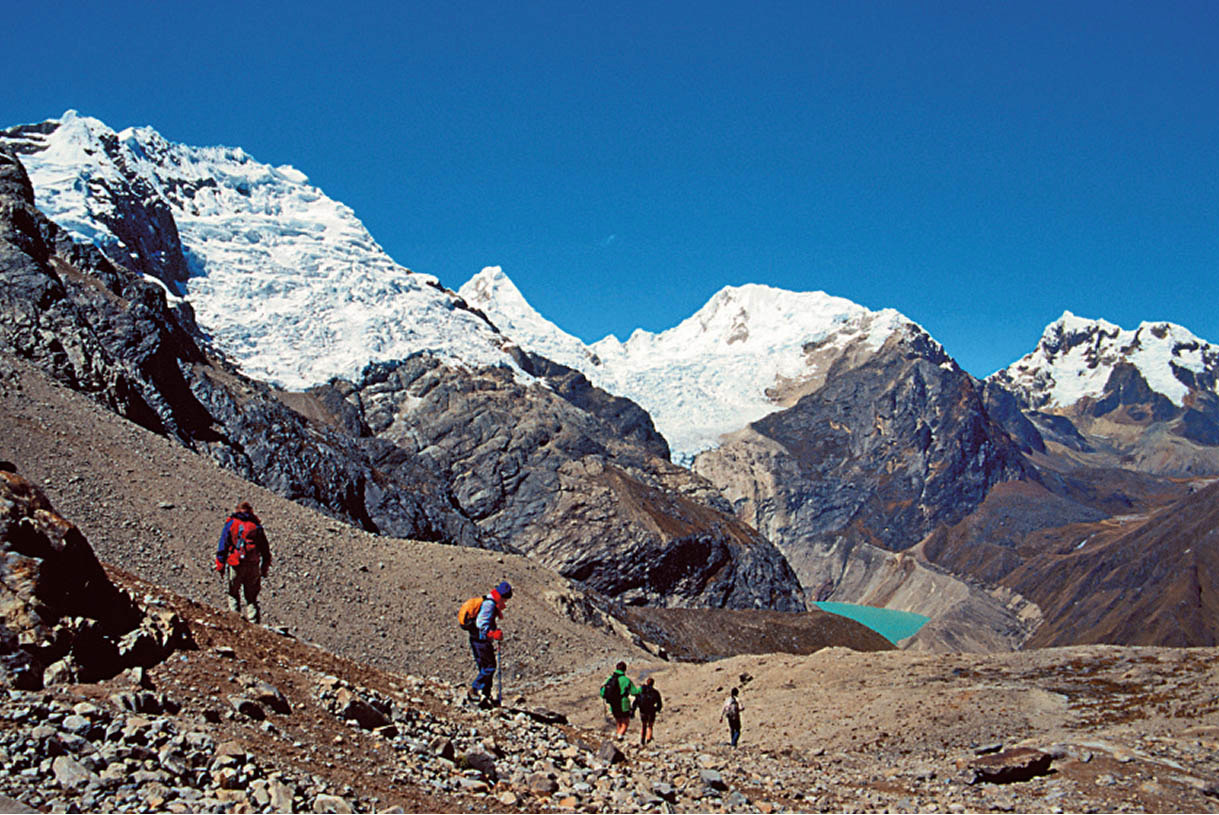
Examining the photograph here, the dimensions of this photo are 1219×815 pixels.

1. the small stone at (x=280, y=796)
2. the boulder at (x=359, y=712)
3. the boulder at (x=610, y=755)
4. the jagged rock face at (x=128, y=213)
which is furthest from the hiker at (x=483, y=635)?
the jagged rock face at (x=128, y=213)

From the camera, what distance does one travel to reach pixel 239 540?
65.9 ft

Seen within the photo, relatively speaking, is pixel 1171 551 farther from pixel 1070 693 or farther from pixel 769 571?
pixel 1070 693

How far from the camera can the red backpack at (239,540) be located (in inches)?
790

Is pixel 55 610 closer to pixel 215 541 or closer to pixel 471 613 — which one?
pixel 471 613

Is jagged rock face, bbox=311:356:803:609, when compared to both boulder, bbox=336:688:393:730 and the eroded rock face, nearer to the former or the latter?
boulder, bbox=336:688:393:730

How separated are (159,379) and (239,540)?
7409 cm

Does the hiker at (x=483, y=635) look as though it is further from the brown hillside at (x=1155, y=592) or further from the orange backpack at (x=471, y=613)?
the brown hillside at (x=1155, y=592)

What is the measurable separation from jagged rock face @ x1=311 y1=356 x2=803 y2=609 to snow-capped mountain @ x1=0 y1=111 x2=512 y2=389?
30.8ft

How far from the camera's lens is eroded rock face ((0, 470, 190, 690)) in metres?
10.5

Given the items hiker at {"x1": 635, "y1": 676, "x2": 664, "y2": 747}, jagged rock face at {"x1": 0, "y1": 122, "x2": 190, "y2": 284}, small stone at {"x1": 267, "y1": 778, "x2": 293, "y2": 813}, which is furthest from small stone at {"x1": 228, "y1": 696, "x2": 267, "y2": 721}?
jagged rock face at {"x1": 0, "y1": 122, "x2": 190, "y2": 284}

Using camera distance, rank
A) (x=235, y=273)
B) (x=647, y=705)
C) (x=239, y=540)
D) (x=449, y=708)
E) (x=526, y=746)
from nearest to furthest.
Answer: (x=526, y=746) < (x=449, y=708) < (x=239, y=540) < (x=647, y=705) < (x=235, y=273)

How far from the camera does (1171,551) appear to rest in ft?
590

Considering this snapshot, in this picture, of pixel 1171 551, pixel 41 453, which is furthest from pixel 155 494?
pixel 1171 551

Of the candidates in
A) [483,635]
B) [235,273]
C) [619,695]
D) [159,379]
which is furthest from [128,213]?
[483,635]
